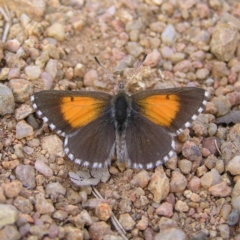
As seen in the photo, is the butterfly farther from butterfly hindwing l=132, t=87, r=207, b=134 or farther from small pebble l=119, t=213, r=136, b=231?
small pebble l=119, t=213, r=136, b=231

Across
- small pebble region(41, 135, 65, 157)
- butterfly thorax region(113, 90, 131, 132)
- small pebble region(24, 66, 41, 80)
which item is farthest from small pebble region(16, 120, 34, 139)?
butterfly thorax region(113, 90, 131, 132)

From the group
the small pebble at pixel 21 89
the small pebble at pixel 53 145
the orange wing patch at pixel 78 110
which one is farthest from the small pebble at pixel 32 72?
the small pebble at pixel 53 145

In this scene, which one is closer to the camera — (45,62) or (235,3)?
(45,62)

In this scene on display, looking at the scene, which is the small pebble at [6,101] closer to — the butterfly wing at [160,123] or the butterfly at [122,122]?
the butterfly at [122,122]

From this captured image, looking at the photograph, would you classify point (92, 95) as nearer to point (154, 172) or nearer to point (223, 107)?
point (154, 172)

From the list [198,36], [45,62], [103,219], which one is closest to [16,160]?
[103,219]

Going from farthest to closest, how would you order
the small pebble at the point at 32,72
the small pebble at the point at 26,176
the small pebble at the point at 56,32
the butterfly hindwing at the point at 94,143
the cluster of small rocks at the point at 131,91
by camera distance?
the small pebble at the point at 56,32 → the small pebble at the point at 32,72 → the butterfly hindwing at the point at 94,143 → the small pebble at the point at 26,176 → the cluster of small rocks at the point at 131,91
